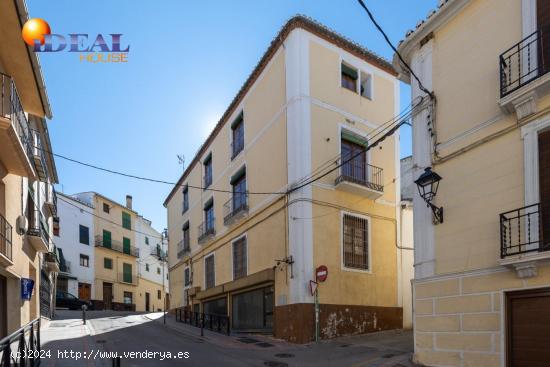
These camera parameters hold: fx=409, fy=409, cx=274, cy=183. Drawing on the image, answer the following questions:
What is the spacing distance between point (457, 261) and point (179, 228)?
23595mm

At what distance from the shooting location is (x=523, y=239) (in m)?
6.81

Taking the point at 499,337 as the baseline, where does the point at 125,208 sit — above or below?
above

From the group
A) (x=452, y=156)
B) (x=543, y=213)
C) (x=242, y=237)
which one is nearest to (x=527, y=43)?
(x=452, y=156)

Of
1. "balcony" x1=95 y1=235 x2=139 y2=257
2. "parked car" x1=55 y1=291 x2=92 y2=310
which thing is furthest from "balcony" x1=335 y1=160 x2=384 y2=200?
"balcony" x1=95 y1=235 x2=139 y2=257

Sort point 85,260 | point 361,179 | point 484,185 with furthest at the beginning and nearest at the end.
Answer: point 85,260, point 361,179, point 484,185

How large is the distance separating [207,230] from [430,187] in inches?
585

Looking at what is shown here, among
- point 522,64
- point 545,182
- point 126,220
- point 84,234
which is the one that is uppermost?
point 522,64

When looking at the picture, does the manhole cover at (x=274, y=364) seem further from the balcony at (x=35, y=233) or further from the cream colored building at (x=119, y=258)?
the cream colored building at (x=119, y=258)

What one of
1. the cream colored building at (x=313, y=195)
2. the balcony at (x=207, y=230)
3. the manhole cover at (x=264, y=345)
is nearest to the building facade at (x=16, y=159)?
the manhole cover at (x=264, y=345)

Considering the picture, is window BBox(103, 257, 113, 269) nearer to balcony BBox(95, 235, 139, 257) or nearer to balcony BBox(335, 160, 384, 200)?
balcony BBox(95, 235, 139, 257)

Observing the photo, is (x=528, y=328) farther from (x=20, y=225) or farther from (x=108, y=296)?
(x=108, y=296)

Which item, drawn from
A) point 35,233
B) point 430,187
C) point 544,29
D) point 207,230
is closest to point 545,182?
point 430,187

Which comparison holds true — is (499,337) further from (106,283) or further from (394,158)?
(106,283)

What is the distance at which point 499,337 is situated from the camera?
7.08m
